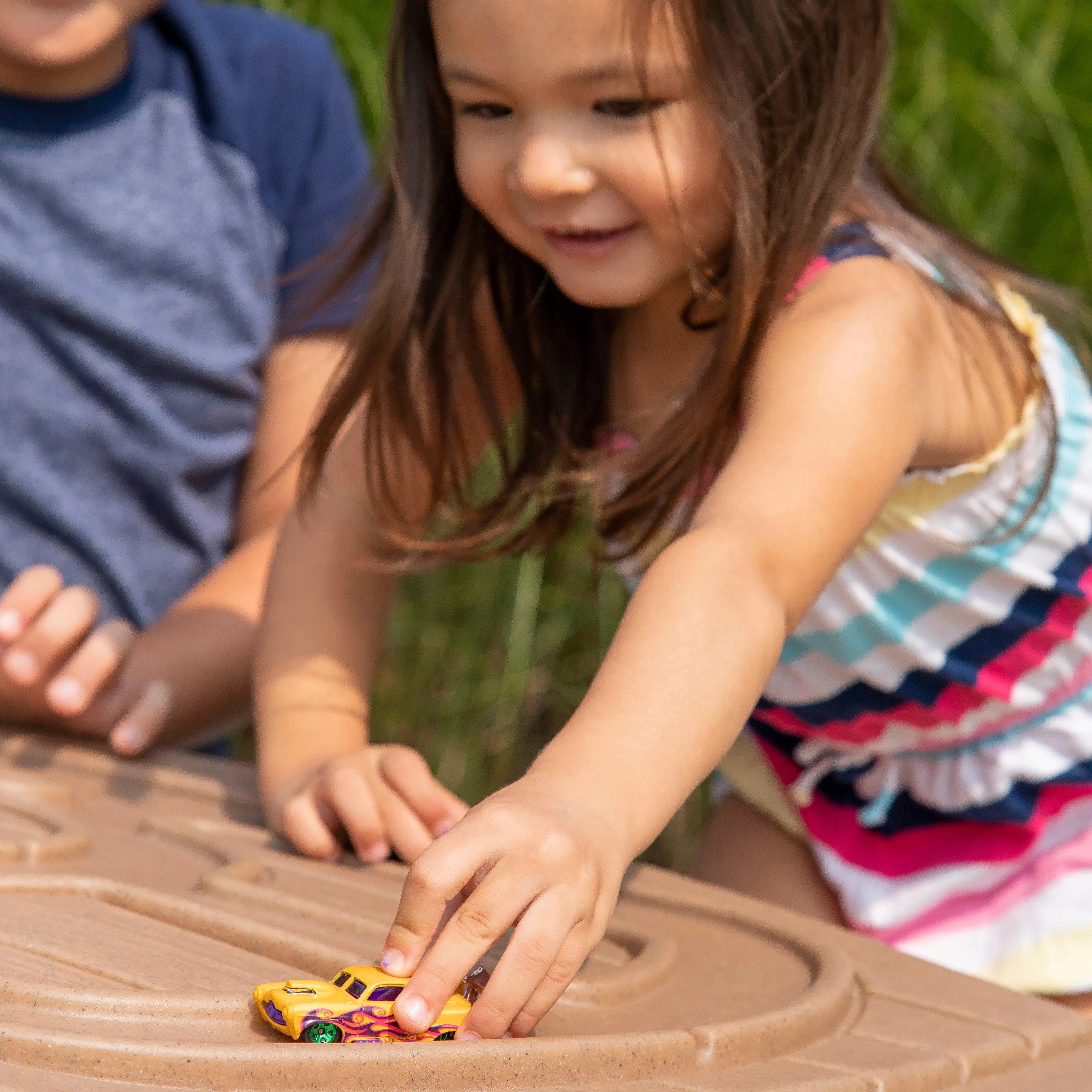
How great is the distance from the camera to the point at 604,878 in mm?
716

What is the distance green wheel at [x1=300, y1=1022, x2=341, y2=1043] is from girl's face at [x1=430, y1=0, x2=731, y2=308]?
23.8 inches

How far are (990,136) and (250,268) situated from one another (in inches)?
43.4

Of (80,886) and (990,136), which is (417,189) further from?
(990,136)

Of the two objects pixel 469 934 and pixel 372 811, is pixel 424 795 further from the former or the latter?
pixel 469 934

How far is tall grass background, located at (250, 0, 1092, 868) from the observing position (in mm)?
2080


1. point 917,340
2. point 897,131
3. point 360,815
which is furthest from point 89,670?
point 897,131

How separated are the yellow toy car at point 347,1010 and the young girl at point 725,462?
3.7 inches

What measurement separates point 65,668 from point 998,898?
829mm

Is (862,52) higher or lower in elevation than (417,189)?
higher

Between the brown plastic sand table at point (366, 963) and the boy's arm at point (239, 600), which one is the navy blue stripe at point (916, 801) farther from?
the boy's arm at point (239, 600)

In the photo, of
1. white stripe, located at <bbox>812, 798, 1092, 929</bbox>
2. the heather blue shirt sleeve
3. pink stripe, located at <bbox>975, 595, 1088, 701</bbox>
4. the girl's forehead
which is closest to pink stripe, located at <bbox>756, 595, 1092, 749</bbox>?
pink stripe, located at <bbox>975, 595, 1088, 701</bbox>

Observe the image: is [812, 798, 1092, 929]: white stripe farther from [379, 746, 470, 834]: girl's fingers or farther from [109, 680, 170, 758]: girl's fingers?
[109, 680, 170, 758]: girl's fingers

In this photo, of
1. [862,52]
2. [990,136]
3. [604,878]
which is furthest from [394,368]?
[990,136]

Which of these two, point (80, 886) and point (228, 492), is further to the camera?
point (228, 492)
